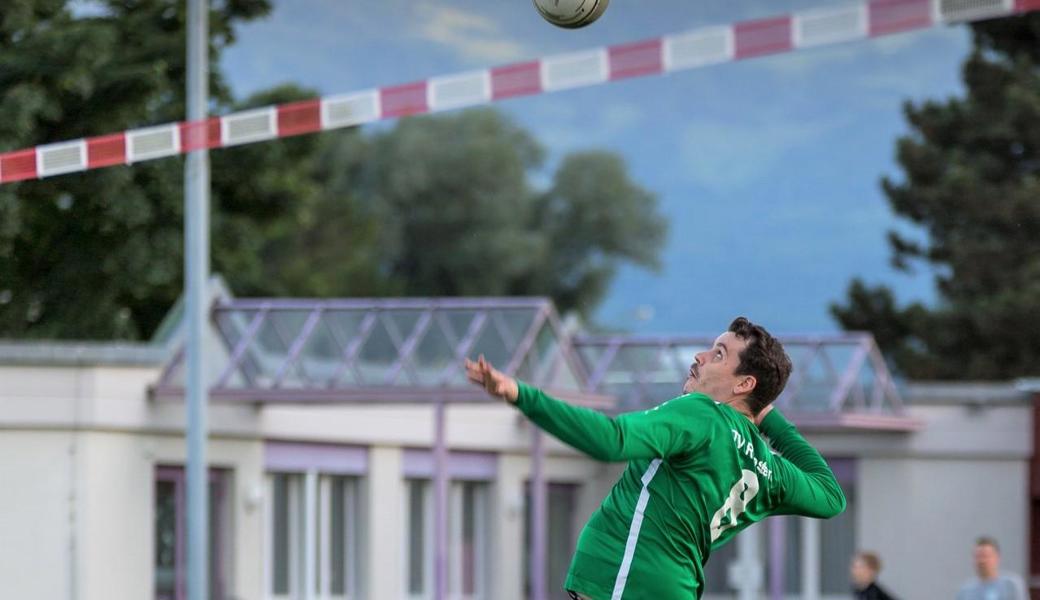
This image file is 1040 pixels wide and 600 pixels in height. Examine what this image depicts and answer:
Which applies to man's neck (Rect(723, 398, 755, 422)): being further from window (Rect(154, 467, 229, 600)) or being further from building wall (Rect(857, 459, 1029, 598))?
building wall (Rect(857, 459, 1029, 598))

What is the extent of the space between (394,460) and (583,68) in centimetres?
1465

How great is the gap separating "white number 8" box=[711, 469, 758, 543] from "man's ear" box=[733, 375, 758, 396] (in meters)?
0.25

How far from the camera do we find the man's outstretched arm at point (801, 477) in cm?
689

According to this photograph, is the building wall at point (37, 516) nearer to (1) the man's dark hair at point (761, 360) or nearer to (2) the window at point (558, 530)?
(2) the window at point (558, 530)

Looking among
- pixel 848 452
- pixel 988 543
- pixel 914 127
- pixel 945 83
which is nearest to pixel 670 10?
pixel 945 83

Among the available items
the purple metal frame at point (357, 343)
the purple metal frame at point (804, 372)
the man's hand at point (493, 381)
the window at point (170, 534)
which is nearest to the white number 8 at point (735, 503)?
the man's hand at point (493, 381)

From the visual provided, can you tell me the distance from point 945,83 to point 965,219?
111 metres

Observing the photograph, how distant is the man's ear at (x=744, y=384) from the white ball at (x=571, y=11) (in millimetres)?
4393

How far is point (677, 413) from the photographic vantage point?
6301mm

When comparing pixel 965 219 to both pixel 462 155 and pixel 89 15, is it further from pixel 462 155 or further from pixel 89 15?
pixel 462 155

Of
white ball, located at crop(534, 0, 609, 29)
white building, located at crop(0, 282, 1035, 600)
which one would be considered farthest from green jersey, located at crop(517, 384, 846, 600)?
white building, located at crop(0, 282, 1035, 600)

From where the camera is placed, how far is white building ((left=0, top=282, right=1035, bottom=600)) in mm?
21984

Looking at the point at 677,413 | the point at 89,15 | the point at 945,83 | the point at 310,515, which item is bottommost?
the point at 310,515

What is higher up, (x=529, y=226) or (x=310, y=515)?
(x=529, y=226)
